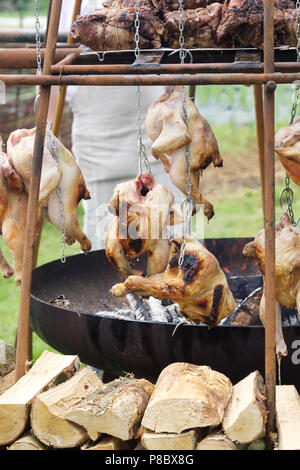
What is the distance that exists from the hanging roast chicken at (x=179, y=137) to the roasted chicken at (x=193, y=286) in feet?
1.05

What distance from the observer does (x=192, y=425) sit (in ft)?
6.44

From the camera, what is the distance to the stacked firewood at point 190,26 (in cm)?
242

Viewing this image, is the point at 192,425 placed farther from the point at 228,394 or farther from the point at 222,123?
the point at 222,123

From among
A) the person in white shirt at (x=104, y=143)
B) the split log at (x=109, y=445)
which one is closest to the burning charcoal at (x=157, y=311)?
the split log at (x=109, y=445)

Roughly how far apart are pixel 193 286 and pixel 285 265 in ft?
1.13

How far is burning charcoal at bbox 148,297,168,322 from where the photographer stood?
305 cm

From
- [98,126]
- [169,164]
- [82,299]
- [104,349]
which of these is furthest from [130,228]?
[98,126]

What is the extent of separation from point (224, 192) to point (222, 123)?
235 cm

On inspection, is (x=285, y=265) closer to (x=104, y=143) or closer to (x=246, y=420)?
(x=246, y=420)

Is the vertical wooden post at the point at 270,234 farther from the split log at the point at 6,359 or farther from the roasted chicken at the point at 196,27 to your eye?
the split log at the point at 6,359

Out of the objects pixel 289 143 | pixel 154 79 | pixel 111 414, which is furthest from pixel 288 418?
pixel 154 79

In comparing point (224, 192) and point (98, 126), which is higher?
point (98, 126)

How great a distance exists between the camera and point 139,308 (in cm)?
319

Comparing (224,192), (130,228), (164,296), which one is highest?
(130,228)
